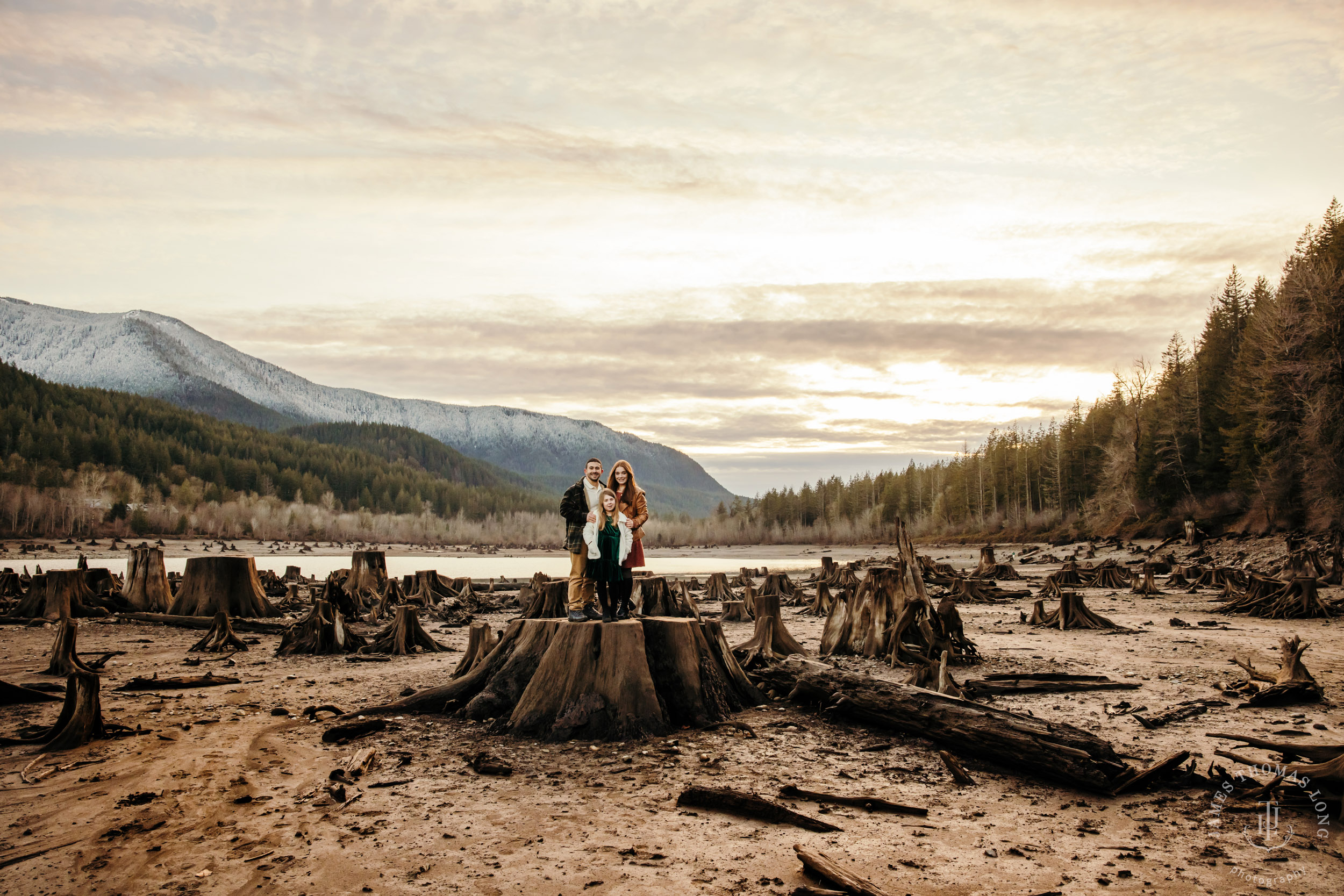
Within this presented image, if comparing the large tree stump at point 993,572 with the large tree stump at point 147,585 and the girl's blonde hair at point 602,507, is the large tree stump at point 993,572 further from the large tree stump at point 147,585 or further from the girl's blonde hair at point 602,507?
the large tree stump at point 147,585

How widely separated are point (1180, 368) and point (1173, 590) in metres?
44.7

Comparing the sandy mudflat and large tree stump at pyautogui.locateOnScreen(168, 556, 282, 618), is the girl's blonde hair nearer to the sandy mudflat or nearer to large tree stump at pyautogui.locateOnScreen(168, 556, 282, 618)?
the sandy mudflat

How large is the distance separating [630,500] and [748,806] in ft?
12.8

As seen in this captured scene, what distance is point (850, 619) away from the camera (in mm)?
12359

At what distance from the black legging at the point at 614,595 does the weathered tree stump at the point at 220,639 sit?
7.46 metres

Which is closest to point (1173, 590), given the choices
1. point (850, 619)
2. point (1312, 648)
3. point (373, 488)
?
point (1312, 648)

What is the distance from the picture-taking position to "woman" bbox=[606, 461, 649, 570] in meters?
8.52

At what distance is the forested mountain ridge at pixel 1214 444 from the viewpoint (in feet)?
118

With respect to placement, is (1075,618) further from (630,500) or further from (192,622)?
(192,622)

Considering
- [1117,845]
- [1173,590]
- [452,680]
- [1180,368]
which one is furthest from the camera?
[1180,368]

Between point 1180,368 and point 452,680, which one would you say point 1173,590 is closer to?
point 452,680

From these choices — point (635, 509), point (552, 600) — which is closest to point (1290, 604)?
point (552, 600)

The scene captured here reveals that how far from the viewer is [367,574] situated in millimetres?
20156

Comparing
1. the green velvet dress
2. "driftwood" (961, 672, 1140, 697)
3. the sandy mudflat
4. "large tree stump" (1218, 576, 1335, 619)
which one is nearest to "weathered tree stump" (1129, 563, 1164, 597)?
"large tree stump" (1218, 576, 1335, 619)
